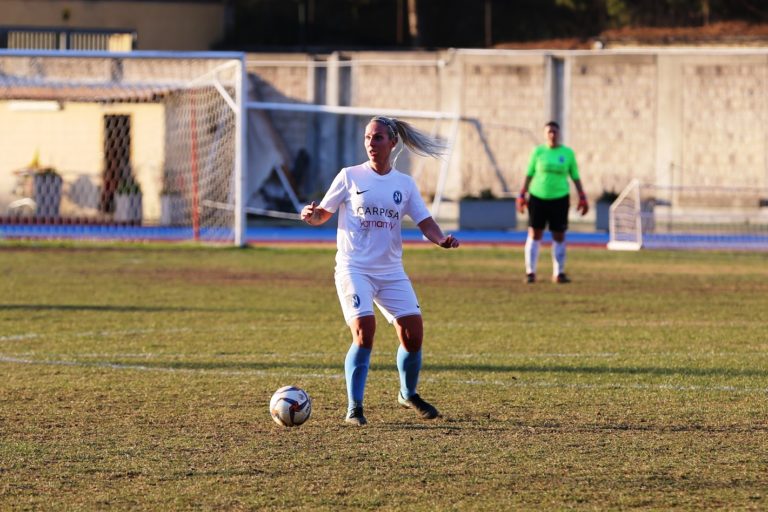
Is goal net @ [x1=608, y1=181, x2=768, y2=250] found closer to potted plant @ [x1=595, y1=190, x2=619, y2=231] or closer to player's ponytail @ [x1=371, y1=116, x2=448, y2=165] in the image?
potted plant @ [x1=595, y1=190, x2=619, y2=231]

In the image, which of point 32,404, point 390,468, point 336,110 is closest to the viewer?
point 390,468

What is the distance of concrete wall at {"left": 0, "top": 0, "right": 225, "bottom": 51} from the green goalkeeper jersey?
25.3 metres

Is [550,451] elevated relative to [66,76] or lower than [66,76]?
lower

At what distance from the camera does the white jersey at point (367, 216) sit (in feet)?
27.7

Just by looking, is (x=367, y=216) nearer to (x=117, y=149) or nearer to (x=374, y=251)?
(x=374, y=251)

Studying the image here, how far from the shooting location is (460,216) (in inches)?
1212

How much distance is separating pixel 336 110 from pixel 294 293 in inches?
566

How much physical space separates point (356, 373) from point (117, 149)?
28.1 m

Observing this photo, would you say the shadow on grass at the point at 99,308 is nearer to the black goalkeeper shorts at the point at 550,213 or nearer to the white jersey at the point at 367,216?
the black goalkeeper shorts at the point at 550,213

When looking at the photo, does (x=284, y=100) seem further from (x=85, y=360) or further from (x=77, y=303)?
(x=85, y=360)

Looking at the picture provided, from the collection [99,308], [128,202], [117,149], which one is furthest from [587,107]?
[99,308]

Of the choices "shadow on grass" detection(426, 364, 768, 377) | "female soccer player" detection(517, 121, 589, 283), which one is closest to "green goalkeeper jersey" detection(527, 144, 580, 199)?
"female soccer player" detection(517, 121, 589, 283)

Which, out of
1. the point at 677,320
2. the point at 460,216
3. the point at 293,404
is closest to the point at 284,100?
the point at 460,216

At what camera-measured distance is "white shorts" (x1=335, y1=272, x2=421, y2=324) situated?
8.38m
